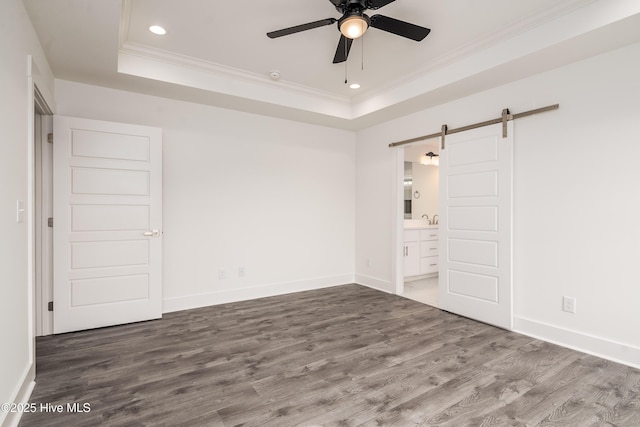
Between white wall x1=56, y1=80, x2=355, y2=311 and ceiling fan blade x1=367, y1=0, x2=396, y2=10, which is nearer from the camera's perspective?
ceiling fan blade x1=367, y1=0, x2=396, y2=10

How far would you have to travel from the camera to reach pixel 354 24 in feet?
7.30

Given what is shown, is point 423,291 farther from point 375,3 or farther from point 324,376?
point 375,3

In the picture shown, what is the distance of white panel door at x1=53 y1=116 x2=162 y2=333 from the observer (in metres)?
3.21

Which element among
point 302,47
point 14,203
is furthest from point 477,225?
point 14,203

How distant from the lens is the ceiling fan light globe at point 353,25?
220 centimetres

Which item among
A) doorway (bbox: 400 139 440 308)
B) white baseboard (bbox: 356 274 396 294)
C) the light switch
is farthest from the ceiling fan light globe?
white baseboard (bbox: 356 274 396 294)

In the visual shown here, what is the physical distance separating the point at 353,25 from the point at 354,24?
11mm

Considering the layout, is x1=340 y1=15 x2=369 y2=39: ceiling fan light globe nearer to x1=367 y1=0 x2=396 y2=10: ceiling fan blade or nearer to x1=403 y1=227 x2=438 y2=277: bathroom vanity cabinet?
x1=367 y1=0 x2=396 y2=10: ceiling fan blade

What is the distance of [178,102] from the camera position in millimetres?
3990

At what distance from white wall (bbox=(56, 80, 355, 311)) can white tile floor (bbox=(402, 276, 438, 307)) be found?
1.02 m

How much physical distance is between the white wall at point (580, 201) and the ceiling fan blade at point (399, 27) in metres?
1.52

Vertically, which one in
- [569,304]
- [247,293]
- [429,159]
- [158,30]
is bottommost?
[247,293]

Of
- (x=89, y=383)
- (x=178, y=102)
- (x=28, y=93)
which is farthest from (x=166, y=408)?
(x=178, y=102)

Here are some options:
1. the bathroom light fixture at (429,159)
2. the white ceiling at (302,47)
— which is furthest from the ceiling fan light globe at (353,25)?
the bathroom light fixture at (429,159)
